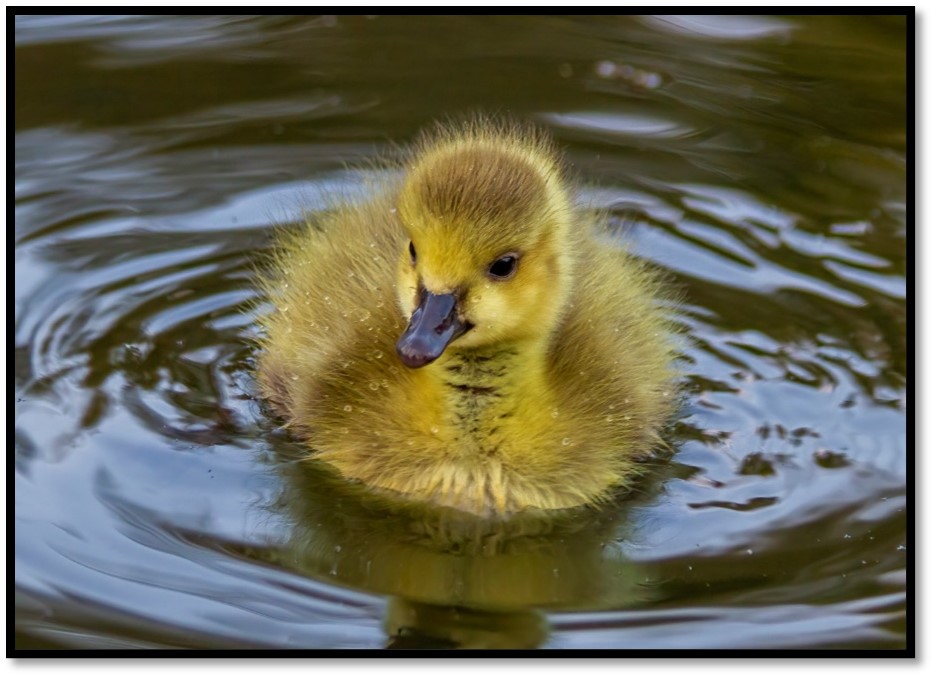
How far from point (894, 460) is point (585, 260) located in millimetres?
1175

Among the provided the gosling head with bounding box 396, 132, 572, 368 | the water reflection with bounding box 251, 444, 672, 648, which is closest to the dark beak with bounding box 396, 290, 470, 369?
the gosling head with bounding box 396, 132, 572, 368

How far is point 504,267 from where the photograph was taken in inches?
181

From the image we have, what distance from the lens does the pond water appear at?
13.9 feet

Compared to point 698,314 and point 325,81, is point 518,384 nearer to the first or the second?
point 698,314

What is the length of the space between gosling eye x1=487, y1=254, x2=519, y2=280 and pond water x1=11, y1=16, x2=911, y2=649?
0.75m

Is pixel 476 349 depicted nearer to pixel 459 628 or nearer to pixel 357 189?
pixel 459 628


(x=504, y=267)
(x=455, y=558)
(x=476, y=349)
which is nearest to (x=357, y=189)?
(x=476, y=349)

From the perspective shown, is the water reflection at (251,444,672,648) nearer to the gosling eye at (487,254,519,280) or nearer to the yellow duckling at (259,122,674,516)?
the yellow duckling at (259,122,674,516)

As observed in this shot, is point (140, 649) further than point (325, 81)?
No

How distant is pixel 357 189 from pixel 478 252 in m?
1.48

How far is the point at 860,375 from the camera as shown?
5.53 metres

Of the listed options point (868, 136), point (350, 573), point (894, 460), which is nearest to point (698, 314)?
point (894, 460)

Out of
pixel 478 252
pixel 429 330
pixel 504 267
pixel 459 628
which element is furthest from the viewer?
pixel 504 267

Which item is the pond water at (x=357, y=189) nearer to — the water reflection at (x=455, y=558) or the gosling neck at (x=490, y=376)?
the water reflection at (x=455, y=558)
